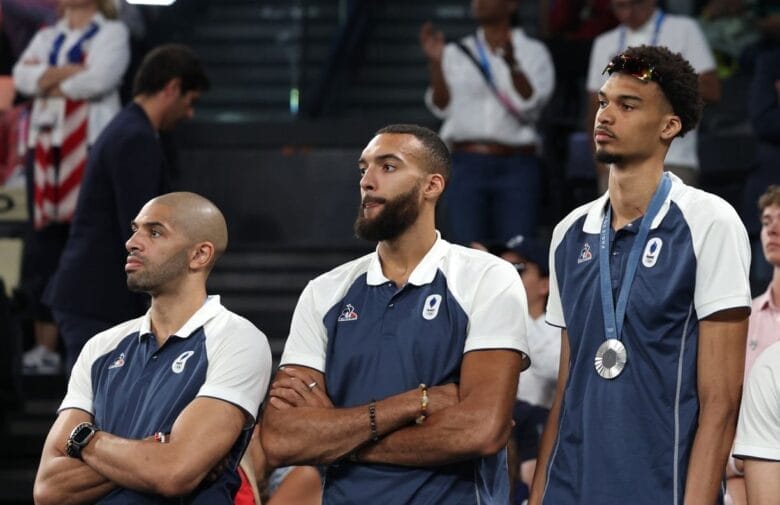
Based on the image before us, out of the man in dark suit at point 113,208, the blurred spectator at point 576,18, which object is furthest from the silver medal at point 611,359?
the blurred spectator at point 576,18

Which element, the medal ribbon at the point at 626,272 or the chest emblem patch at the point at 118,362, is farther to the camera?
the chest emblem patch at the point at 118,362

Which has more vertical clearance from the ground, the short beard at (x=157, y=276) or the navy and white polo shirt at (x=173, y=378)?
the short beard at (x=157, y=276)

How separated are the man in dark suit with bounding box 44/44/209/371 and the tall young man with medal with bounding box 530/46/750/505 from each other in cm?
285

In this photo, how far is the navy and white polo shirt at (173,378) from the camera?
5242 millimetres

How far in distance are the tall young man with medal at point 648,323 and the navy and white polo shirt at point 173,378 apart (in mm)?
1060

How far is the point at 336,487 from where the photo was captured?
4.96 meters

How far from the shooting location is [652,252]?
469 cm

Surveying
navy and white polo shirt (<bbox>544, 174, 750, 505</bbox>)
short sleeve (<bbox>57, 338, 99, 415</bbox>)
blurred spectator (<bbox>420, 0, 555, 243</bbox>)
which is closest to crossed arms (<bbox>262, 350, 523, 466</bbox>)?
navy and white polo shirt (<bbox>544, 174, 750, 505</bbox>)

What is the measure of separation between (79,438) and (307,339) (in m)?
0.81

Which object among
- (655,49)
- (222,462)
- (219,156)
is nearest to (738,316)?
(655,49)

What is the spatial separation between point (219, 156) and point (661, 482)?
6965 mm

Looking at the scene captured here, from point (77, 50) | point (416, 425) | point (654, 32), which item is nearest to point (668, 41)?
point (654, 32)

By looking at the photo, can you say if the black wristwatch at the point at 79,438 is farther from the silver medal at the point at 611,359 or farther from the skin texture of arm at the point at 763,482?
the skin texture of arm at the point at 763,482

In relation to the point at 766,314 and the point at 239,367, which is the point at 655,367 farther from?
the point at 766,314
